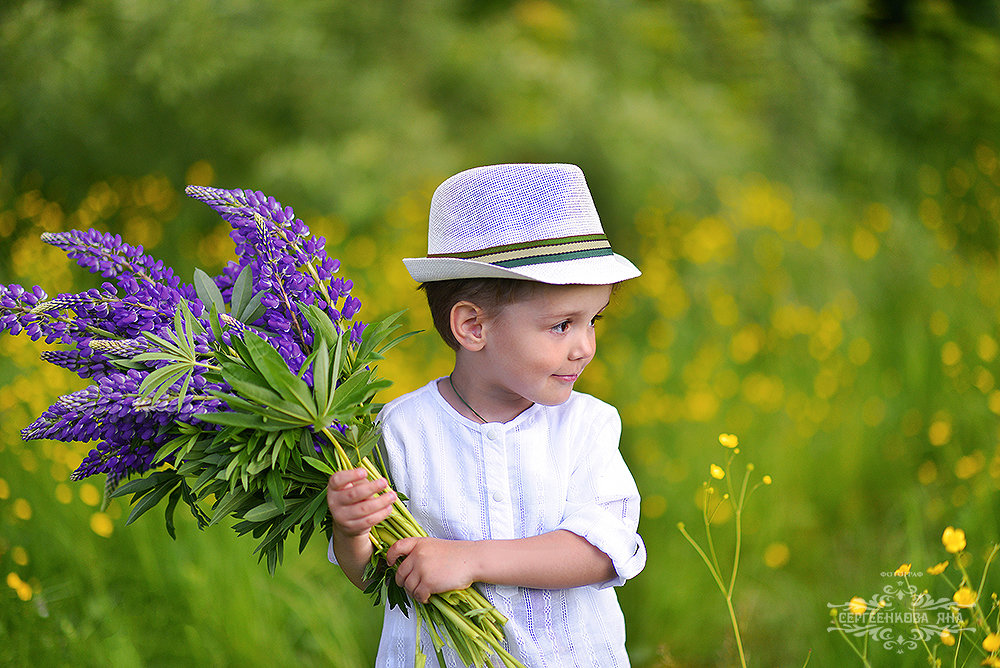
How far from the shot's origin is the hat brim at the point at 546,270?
1.58 m

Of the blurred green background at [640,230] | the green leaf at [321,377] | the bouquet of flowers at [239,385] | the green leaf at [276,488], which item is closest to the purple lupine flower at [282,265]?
the bouquet of flowers at [239,385]

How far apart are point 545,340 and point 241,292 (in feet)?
2.02

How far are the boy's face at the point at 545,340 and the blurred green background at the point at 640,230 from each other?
135 cm

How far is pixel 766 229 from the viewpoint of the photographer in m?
4.93

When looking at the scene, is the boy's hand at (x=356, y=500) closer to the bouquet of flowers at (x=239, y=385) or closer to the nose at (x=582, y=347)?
the bouquet of flowers at (x=239, y=385)

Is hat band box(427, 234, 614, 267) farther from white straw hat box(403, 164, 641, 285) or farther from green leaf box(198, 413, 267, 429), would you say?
green leaf box(198, 413, 267, 429)

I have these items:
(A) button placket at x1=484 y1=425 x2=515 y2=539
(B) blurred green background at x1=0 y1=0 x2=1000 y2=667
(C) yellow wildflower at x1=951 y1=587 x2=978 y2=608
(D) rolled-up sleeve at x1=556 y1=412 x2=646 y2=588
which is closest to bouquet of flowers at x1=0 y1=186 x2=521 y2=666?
(A) button placket at x1=484 y1=425 x2=515 y2=539

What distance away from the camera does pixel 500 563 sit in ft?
5.20

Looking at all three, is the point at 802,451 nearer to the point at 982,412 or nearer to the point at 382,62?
the point at 982,412

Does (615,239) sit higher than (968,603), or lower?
higher

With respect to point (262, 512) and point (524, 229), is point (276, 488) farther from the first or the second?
point (524, 229)

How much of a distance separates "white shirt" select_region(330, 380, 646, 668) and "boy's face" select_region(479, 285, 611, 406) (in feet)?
0.38

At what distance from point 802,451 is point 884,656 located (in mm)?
1518

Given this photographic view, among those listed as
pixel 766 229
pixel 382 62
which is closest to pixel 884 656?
pixel 766 229
